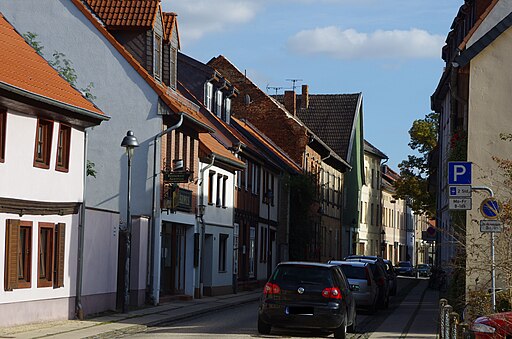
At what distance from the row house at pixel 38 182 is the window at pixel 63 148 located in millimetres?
23

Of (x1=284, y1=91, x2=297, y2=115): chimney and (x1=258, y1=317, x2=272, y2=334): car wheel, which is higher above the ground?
(x1=284, y1=91, x2=297, y2=115): chimney

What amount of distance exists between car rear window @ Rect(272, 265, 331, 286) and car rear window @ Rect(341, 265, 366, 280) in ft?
30.2

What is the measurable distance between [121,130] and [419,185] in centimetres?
3324

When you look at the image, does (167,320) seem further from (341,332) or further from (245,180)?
(245,180)

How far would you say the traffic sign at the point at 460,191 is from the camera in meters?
20.5

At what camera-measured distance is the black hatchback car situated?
21.7 meters

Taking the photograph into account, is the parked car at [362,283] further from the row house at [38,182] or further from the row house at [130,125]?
the row house at [38,182]

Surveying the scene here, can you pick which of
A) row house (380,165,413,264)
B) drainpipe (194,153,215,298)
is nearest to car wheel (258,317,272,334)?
drainpipe (194,153,215,298)

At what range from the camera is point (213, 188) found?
4003cm

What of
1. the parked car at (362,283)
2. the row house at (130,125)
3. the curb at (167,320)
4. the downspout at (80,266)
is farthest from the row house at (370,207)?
the downspout at (80,266)

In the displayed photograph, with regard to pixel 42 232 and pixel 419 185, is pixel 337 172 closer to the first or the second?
pixel 419 185

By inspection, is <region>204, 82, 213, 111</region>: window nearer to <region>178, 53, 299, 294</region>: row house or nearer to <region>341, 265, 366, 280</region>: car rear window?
<region>178, 53, 299, 294</region>: row house

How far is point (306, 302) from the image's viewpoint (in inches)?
857

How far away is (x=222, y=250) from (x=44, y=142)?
18610mm
